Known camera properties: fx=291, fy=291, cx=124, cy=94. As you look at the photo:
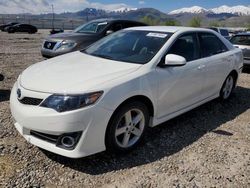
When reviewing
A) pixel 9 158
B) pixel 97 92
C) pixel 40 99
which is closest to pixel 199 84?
pixel 97 92

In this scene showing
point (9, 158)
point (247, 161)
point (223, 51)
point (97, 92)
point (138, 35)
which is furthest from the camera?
point (223, 51)

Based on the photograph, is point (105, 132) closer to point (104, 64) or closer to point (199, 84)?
point (104, 64)

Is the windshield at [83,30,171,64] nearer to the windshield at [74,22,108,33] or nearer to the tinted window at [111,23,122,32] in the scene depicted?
the windshield at [74,22,108,33]

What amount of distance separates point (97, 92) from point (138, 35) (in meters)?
1.80

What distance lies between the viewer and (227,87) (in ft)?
19.6

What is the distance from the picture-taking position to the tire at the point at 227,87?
5.80 metres

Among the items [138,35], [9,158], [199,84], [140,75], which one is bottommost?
[9,158]

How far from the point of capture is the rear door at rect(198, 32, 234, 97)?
4.89 metres

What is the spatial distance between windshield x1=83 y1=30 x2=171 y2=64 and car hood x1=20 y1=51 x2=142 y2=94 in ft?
0.70

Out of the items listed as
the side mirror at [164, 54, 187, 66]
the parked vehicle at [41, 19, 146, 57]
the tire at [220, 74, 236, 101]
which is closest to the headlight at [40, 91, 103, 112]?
the side mirror at [164, 54, 187, 66]

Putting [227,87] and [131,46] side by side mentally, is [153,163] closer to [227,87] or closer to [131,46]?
[131,46]

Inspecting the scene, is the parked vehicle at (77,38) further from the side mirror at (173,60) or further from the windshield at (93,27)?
the side mirror at (173,60)

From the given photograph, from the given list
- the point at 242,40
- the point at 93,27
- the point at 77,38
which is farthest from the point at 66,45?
the point at 242,40

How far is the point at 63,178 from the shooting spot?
3.12 metres
